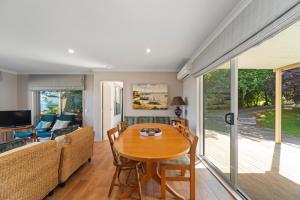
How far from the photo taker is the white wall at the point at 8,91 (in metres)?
5.37

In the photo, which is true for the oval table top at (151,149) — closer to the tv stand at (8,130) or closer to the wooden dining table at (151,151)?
the wooden dining table at (151,151)

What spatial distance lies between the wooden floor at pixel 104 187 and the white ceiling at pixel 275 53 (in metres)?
1.85

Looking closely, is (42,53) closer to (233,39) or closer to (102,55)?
(102,55)

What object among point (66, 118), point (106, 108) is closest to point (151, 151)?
point (106, 108)

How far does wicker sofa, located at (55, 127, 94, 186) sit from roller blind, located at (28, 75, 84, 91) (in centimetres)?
298

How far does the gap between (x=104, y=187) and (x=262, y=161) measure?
2921 mm

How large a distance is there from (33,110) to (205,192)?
6.20m

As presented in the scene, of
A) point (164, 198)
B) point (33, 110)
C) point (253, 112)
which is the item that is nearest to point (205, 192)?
point (164, 198)

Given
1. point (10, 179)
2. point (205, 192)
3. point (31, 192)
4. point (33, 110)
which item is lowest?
point (205, 192)

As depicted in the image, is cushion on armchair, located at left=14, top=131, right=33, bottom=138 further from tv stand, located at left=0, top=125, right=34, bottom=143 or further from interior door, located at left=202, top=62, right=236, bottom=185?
interior door, located at left=202, top=62, right=236, bottom=185

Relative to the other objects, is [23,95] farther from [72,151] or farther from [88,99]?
[72,151]

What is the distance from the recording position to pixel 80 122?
596 cm

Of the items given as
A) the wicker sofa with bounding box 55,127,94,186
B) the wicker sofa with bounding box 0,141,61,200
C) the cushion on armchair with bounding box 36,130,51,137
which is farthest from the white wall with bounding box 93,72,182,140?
the wicker sofa with bounding box 0,141,61,200

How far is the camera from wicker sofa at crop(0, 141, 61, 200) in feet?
5.26
